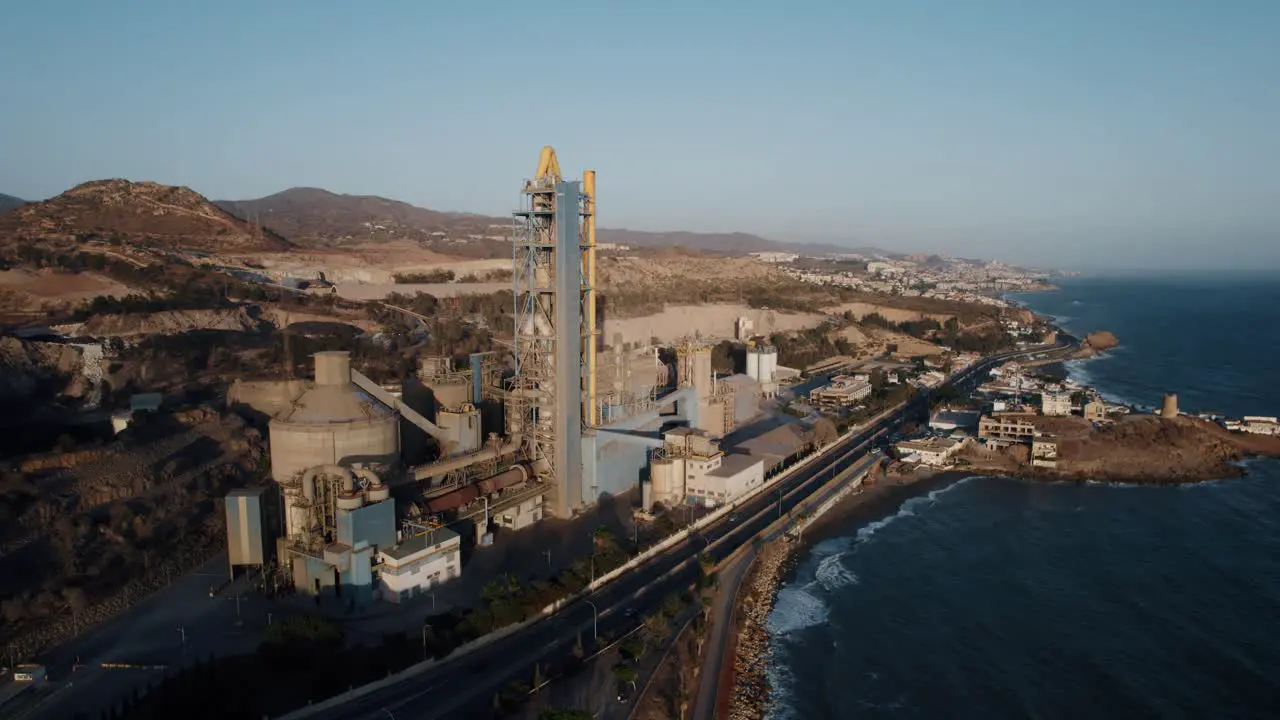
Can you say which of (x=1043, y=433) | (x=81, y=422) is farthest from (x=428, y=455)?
(x=1043, y=433)

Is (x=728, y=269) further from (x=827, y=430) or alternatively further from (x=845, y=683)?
(x=845, y=683)

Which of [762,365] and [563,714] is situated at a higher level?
[762,365]

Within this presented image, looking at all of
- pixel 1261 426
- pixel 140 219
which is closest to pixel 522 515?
pixel 1261 426

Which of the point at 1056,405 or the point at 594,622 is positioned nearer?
the point at 594,622

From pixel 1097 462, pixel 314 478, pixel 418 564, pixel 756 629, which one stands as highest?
pixel 314 478

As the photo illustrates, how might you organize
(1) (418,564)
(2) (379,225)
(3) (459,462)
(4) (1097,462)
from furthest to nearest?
1. (2) (379,225)
2. (4) (1097,462)
3. (3) (459,462)
4. (1) (418,564)

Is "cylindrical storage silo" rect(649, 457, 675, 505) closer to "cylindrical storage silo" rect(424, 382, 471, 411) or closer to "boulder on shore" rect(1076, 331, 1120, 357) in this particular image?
"cylindrical storage silo" rect(424, 382, 471, 411)

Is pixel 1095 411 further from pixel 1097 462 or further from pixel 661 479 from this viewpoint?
pixel 661 479
